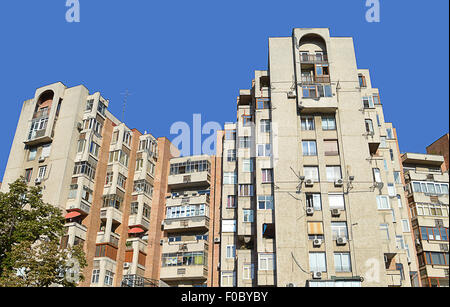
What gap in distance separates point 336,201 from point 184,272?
50.7ft

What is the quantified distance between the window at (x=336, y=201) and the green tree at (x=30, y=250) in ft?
57.0

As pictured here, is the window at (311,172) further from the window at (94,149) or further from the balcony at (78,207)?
the window at (94,149)

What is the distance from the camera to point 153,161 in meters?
48.0

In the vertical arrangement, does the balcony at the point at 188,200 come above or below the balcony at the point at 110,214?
above

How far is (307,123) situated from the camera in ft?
122

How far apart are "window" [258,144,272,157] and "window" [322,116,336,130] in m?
4.57

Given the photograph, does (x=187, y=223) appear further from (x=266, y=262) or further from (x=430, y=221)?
(x=430, y=221)

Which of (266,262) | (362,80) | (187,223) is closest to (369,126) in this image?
(362,80)

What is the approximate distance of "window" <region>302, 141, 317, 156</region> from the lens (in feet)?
117

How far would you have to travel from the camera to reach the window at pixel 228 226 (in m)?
39.5

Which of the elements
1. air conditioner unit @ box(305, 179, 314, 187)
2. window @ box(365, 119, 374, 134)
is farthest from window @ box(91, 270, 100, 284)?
window @ box(365, 119, 374, 134)

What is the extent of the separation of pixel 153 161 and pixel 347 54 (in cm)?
2164

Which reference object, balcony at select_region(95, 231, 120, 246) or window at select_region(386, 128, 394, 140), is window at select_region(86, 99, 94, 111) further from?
window at select_region(386, 128, 394, 140)

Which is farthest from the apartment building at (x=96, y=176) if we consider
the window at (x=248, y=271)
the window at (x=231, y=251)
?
the window at (x=248, y=271)
